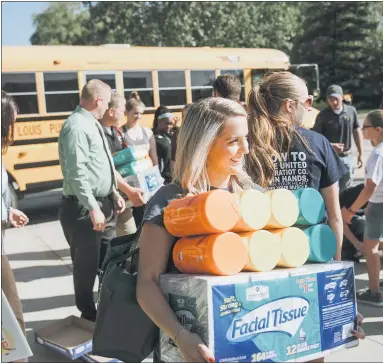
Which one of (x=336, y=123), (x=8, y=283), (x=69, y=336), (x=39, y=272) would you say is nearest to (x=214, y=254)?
(x=8, y=283)

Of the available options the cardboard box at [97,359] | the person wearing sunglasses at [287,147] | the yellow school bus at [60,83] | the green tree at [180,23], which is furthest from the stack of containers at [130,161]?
the green tree at [180,23]

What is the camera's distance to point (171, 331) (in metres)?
1.73

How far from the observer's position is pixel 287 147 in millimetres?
2631

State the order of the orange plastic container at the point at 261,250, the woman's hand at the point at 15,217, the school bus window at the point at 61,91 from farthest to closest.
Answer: the school bus window at the point at 61,91 < the woman's hand at the point at 15,217 < the orange plastic container at the point at 261,250

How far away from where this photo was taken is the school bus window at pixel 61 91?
33.8 ft

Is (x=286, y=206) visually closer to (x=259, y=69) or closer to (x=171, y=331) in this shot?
(x=171, y=331)

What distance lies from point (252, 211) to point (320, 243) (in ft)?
1.09

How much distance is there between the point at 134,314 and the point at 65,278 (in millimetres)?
4473

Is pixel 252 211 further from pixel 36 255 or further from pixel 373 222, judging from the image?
pixel 36 255

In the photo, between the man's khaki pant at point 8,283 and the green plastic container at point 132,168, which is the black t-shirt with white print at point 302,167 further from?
the green plastic container at point 132,168

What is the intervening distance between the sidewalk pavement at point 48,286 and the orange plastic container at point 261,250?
174 cm

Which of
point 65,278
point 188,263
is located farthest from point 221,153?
point 65,278

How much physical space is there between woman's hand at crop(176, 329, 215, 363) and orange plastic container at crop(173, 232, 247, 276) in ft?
0.60

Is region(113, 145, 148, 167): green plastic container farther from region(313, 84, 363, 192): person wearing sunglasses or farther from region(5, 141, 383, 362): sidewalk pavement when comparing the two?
region(313, 84, 363, 192): person wearing sunglasses
